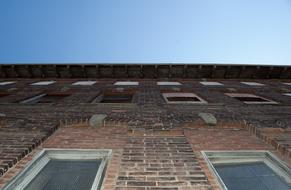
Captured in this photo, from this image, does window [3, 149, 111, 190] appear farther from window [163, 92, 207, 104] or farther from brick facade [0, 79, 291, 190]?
window [163, 92, 207, 104]

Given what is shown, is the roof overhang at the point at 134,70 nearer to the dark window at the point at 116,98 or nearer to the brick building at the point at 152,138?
the dark window at the point at 116,98

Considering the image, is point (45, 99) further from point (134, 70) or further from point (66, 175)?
point (66, 175)

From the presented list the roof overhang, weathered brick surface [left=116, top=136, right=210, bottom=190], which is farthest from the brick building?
the roof overhang

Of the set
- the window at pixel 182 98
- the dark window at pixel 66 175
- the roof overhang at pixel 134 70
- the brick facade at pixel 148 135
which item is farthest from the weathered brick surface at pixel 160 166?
the roof overhang at pixel 134 70

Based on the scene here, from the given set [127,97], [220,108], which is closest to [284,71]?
[220,108]

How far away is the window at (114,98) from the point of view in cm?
841

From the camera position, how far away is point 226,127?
505 centimetres

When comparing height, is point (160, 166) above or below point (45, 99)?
above

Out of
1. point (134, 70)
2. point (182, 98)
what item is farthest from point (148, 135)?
point (134, 70)

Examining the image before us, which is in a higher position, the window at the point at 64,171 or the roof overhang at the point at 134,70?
the roof overhang at the point at 134,70

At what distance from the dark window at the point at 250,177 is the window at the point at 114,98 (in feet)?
17.1

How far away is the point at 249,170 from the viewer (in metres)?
3.49

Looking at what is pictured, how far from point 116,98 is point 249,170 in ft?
20.3

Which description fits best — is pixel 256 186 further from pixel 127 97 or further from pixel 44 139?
pixel 127 97
